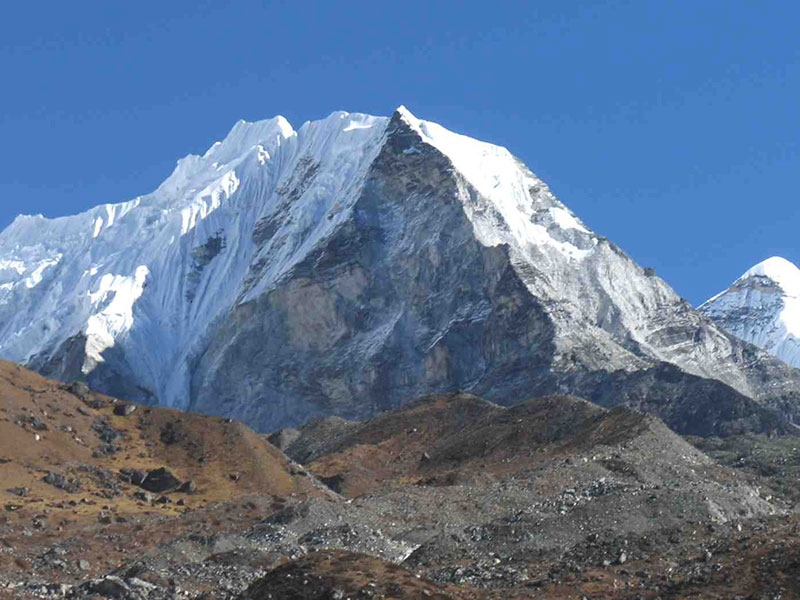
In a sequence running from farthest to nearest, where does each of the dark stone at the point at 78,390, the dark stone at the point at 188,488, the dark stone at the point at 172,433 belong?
the dark stone at the point at 78,390, the dark stone at the point at 172,433, the dark stone at the point at 188,488

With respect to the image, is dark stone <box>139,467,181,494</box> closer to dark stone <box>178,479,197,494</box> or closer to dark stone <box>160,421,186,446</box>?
dark stone <box>178,479,197,494</box>

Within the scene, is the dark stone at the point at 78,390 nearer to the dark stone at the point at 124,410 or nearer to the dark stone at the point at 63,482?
the dark stone at the point at 124,410

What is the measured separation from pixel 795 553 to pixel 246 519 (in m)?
57.0

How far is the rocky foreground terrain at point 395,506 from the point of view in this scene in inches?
2793

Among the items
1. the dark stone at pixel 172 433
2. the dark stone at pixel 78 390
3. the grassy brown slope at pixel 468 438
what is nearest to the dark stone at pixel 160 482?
the dark stone at pixel 172 433

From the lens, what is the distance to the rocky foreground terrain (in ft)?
233

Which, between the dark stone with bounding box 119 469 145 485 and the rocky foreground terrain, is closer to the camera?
the rocky foreground terrain

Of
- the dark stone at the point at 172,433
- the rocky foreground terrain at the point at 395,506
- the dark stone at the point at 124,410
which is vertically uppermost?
the dark stone at the point at 124,410

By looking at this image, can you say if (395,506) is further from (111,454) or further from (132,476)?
(111,454)

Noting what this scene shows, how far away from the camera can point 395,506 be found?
123188mm

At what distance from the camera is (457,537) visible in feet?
336

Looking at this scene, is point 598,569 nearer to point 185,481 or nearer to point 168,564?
point 168,564

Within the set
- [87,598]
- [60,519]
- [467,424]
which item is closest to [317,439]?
[467,424]

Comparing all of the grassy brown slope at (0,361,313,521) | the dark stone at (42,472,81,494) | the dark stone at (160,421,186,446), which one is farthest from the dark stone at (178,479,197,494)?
the dark stone at (160,421,186,446)
